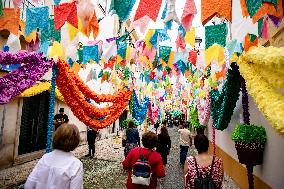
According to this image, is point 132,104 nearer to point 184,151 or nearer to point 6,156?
point 184,151

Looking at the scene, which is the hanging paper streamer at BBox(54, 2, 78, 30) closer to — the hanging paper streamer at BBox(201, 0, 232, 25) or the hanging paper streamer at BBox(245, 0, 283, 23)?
the hanging paper streamer at BBox(201, 0, 232, 25)

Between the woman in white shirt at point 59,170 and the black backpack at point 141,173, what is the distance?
1.20m

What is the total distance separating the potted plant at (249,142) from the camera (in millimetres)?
4965

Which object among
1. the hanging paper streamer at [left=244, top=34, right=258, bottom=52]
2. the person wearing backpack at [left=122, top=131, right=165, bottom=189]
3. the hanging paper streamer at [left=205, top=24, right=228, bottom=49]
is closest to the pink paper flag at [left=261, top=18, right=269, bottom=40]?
the hanging paper streamer at [left=244, top=34, right=258, bottom=52]

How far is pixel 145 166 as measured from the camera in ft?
11.8

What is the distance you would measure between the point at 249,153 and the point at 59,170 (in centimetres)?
389

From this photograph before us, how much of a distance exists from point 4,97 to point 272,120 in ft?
15.6

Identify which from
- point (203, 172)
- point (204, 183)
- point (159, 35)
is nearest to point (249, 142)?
point (203, 172)

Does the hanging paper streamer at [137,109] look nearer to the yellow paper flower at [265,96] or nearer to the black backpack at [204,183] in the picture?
the yellow paper flower at [265,96]

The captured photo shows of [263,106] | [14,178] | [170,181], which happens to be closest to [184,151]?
[170,181]

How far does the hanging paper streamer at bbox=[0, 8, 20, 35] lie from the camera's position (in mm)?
6062

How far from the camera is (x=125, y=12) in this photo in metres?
4.82

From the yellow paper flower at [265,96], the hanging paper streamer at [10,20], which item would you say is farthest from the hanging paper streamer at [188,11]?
the hanging paper streamer at [10,20]

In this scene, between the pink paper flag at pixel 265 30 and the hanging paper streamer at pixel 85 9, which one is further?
the pink paper flag at pixel 265 30
